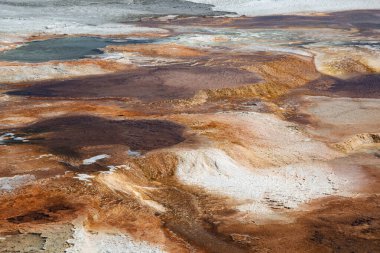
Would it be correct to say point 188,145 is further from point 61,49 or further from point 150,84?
point 61,49

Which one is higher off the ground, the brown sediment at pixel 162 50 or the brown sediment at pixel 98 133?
the brown sediment at pixel 162 50

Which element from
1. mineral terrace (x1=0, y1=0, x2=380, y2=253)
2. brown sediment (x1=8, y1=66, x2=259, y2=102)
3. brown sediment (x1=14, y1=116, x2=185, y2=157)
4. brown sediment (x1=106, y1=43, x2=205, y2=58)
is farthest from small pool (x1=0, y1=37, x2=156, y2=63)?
brown sediment (x1=14, y1=116, x2=185, y2=157)

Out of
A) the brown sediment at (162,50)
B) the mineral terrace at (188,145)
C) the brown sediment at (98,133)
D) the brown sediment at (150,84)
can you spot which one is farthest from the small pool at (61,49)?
the brown sediment at (98,133)

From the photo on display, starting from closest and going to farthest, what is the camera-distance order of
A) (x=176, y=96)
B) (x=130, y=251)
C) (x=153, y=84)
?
1. (x=130, y=251)
2. (x=176, y=96)
3. (x=153, y=84)

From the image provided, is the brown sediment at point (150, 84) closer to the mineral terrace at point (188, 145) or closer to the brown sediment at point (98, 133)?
the mineral terrace at point (188, 145)

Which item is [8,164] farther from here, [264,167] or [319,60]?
[319,60]

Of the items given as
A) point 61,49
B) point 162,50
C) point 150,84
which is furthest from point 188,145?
point 61,49

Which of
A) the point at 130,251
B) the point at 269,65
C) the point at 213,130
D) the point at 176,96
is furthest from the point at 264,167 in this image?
the point at 269,65

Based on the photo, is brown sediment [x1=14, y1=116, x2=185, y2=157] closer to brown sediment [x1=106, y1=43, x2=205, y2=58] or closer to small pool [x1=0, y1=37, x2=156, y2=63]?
small pool [x1=0, y1=37, x2=156, y2=63]
